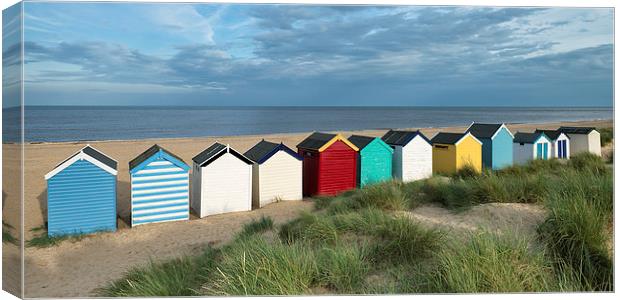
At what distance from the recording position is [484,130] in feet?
40.1

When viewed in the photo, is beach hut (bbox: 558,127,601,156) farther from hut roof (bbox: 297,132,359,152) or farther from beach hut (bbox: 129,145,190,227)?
beach hut (bbox: 129,145,190,227)

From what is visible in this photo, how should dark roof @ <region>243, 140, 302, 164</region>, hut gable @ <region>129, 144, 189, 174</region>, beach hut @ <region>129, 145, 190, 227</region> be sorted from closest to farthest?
hut gable @ <region>129, 144, 189, 174</region> → beach hut @ <region>129, 145, 190, 227</region> → dark roof @ <region>243, 140, 302, 164</region>

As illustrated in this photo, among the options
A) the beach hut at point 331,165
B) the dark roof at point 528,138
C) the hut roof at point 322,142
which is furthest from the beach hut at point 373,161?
the dark roof at point 528,138

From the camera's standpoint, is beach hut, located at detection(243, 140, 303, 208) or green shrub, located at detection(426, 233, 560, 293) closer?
green shrub, located at detection(426, 233, 560, 293)

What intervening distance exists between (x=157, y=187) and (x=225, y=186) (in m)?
1.36

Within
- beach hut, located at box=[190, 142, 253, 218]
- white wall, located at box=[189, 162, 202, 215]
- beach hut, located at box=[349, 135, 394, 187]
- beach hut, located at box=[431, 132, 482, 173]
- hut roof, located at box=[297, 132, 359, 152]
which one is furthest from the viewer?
beach hut, located at box=[431, 132, 482, 173]

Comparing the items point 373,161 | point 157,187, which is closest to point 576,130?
point 373,161

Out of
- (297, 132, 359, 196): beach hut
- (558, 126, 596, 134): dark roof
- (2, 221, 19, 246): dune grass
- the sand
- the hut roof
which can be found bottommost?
the sand

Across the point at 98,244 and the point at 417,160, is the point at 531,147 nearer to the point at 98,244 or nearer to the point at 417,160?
the point at 417,160

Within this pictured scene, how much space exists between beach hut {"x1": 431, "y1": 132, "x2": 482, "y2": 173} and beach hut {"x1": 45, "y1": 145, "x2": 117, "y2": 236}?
750 cm

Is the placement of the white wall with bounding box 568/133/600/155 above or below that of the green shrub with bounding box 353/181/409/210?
above

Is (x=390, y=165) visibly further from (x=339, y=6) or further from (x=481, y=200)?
(x=339, y=6)

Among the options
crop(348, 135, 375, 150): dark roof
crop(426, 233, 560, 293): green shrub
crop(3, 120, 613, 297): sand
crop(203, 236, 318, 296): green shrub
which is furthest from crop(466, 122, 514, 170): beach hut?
crop(203, 236, 318, 296): green shrub

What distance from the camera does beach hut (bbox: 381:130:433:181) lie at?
1109 centimetres
